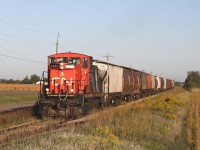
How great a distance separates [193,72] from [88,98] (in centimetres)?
9841

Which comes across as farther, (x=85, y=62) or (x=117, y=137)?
(x=85, y=62)

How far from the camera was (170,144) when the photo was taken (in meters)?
12.5

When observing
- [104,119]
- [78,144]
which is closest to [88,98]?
[104,119]

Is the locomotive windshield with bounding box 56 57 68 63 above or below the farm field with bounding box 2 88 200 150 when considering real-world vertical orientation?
above

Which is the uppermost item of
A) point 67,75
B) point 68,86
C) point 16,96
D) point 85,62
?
point 85,62

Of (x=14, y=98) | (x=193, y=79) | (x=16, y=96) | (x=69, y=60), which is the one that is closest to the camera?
(x=69, y=60)

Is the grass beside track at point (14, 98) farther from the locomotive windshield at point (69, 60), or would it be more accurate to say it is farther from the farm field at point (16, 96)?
the locomotive windshield at point (69, 60)

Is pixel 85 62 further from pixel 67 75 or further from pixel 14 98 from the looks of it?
pixel 14 98

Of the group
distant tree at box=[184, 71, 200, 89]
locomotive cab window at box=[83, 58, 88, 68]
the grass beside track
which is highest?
distant tree at box=[184, 71, 200, 89]

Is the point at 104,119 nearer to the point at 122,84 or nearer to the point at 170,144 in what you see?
the point at 170,144

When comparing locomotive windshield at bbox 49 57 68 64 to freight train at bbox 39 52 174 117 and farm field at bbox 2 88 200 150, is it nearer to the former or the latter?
freight train at bbox 39 52 174 117

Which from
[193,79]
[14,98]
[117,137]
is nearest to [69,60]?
[117,137]

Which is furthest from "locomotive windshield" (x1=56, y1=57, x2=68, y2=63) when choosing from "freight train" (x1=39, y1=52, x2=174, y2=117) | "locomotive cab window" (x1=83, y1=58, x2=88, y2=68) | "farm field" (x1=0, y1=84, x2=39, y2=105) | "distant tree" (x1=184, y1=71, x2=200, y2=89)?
"distant tree" (x1=184, y1=71, x2=200, y2=89)

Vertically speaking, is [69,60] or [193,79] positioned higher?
[193,79]
